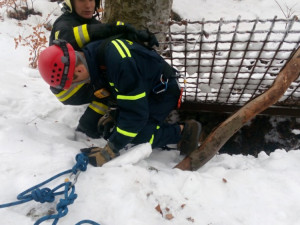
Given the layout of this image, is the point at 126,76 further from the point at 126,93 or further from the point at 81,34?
the point at 81,34

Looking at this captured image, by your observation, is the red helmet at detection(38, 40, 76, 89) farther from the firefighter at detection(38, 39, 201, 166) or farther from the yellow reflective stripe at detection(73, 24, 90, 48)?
the yellow reflective stripe at detection(73, 24, 90, 48)

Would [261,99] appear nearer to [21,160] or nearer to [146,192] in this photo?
[146,192]

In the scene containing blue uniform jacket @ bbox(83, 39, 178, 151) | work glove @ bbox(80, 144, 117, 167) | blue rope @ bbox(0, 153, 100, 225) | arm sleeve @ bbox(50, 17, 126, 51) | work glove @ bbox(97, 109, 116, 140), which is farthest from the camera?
work glove @ bbox(97, 109, 116, 140)

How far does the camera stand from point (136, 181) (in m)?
1.74

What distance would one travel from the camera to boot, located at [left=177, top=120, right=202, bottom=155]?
251cm

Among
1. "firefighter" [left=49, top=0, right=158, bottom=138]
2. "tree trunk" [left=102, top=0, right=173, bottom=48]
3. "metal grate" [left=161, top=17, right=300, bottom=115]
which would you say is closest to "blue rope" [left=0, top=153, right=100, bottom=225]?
"firefighter" [left=49, top=0, right=158, bottom=138]

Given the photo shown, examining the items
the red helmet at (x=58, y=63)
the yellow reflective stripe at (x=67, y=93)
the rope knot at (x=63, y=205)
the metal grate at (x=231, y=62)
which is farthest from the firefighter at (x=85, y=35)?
the rope knot at (x=63, y=205)

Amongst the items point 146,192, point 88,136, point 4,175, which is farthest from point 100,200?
point 88,136

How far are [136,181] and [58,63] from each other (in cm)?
97

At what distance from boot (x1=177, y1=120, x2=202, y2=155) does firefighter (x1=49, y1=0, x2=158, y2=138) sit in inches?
32.5

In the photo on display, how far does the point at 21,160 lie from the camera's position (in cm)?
174

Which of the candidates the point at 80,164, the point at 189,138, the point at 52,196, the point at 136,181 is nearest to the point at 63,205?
the point at 52,196

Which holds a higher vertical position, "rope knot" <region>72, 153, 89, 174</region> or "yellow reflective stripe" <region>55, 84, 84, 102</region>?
"yellow reflective stripe" <region>55, 84, 84, 102</region>

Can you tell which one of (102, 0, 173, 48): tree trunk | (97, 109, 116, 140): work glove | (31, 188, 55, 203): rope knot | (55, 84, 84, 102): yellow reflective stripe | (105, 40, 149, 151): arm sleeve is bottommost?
(97, 109, 116, 140): work glove
